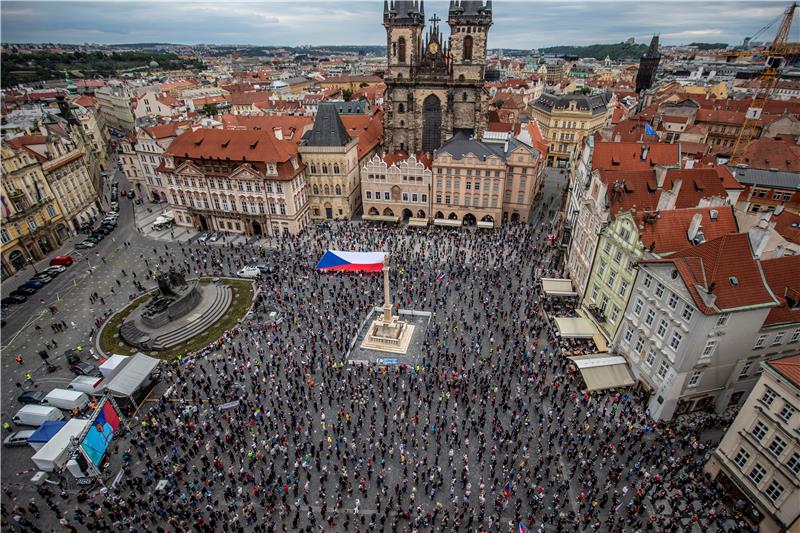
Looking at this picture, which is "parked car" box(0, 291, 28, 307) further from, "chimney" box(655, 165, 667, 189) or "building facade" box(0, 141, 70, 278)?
"chimney" box(655, 165, 667, 189)

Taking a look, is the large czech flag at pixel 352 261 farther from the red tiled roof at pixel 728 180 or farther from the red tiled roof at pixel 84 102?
the red tiled roof at pixel 84 102

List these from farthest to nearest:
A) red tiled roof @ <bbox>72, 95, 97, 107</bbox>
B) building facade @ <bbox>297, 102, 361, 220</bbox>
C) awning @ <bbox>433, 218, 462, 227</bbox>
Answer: red tiled roof @ <bbox>72, 95, 97, 107</bbox> < building facade @ <bbox>297, 102, 361, 220</bbox> < awning @ <bbox>433, 218, 462, 227</bbox>

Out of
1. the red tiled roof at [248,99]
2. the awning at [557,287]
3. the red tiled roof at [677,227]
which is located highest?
the red tiled roof at [677,227]

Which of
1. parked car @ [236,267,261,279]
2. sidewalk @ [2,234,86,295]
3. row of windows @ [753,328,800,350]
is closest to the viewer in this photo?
row of windows @ [753,328,800,350]

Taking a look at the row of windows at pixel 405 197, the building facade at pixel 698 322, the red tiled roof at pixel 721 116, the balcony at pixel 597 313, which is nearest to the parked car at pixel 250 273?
the row of windows at pixel 405 197

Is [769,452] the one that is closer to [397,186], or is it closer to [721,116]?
[397,186]

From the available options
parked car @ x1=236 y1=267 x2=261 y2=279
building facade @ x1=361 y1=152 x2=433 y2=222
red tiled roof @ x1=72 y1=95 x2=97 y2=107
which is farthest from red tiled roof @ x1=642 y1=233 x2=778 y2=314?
red tiled roof @ x1=72 y1=95 x2=97 y2=107

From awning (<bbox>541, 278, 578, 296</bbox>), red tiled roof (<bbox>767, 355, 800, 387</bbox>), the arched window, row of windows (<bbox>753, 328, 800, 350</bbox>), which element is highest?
the arched window
